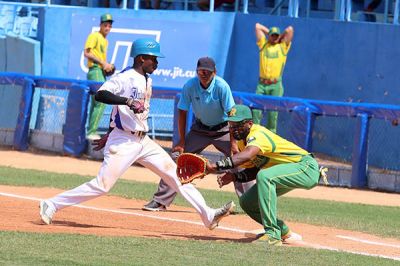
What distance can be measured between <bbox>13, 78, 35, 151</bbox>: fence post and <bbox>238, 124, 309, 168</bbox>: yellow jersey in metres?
10.5

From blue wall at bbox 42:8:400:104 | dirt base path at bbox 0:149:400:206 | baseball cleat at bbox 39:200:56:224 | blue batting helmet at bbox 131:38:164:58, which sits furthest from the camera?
blue wall at bbox 42:8:400:104

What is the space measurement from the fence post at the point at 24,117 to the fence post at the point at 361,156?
6.39m

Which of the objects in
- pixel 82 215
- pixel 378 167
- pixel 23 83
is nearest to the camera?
pixel 82 215

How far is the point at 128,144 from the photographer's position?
35.6 ft

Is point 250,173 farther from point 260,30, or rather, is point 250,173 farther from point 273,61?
point 260,30

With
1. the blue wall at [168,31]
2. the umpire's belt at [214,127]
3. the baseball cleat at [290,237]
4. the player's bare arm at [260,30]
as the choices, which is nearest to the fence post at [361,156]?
the player's bare arm at [260,30]

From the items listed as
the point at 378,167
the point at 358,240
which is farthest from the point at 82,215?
the point at 378,167

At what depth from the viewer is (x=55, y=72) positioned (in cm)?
2294

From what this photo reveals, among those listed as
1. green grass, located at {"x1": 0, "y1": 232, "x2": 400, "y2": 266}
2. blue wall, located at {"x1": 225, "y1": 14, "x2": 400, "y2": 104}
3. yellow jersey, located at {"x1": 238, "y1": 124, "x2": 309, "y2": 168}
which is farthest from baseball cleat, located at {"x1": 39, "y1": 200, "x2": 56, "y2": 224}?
blue wall, located at {"x1": 225, "y1": 14, "x2": 400, "y2": 104}

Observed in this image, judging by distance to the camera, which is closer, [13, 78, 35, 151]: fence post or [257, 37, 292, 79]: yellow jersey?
[13, 78, 35, 151]: fence post

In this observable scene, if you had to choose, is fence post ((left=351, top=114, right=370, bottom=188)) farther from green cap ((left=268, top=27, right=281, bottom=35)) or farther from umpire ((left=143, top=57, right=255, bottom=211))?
umpire ((left=143, top=57, right=255, bottom=211))

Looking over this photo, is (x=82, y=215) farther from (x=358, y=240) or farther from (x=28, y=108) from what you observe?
(x=28, y=108)

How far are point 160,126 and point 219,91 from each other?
8050mm

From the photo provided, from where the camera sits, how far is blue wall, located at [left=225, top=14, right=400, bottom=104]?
19797 mm
